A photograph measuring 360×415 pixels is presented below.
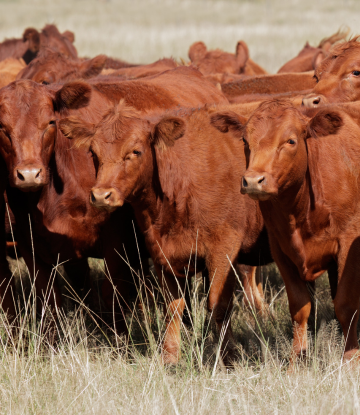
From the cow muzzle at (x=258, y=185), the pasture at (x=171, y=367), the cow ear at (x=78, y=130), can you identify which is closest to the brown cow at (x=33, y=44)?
the pasture at (x=171, y=367)

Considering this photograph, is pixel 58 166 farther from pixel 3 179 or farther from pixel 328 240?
pixel 328 240

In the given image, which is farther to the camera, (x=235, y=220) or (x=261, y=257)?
(x=261, y=257)

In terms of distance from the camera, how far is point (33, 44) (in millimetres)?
11906

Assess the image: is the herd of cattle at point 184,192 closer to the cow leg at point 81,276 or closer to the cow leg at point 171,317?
the cow leg at point 171,317

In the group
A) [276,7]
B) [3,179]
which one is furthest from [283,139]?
[276,7]

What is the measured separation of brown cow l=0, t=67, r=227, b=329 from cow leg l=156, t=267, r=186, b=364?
0.47m

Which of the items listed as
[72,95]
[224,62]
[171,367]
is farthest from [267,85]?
[171,367]

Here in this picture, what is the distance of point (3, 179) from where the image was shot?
488 cm

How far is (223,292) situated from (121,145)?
1.34m

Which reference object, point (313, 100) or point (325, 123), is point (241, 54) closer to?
point (313, 100)

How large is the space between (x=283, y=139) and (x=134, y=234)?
181cm

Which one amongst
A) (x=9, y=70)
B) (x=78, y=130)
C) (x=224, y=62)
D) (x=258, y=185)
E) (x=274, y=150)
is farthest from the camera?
(x=224, y=62)

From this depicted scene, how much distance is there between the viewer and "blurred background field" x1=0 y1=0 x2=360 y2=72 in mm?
23812

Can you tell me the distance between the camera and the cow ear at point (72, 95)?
4.64 metres
